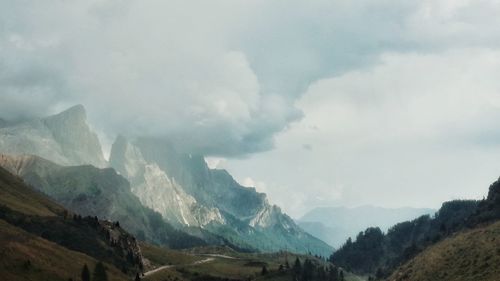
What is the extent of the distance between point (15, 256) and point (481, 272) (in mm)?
152299

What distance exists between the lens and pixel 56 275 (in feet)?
652

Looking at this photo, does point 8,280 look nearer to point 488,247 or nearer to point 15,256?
point 15,256

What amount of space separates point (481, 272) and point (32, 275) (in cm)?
14367

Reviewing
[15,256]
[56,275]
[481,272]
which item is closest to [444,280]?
[481,272]

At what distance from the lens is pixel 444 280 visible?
19712 cm

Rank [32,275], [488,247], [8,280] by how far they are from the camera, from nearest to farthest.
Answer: [8,280] < [32,275] < [488,247]

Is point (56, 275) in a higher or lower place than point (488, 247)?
lower

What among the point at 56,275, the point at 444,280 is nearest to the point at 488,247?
the point at 444,280

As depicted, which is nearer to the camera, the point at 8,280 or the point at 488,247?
the point at 8,280

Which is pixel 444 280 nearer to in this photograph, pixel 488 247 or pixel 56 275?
pixel 488 247

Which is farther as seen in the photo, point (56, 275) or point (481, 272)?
point (56, 275)

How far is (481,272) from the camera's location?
179875mm

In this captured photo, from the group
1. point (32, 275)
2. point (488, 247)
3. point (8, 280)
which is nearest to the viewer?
point (8, 280)

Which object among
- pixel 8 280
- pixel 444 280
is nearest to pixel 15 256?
pixel 8 280
